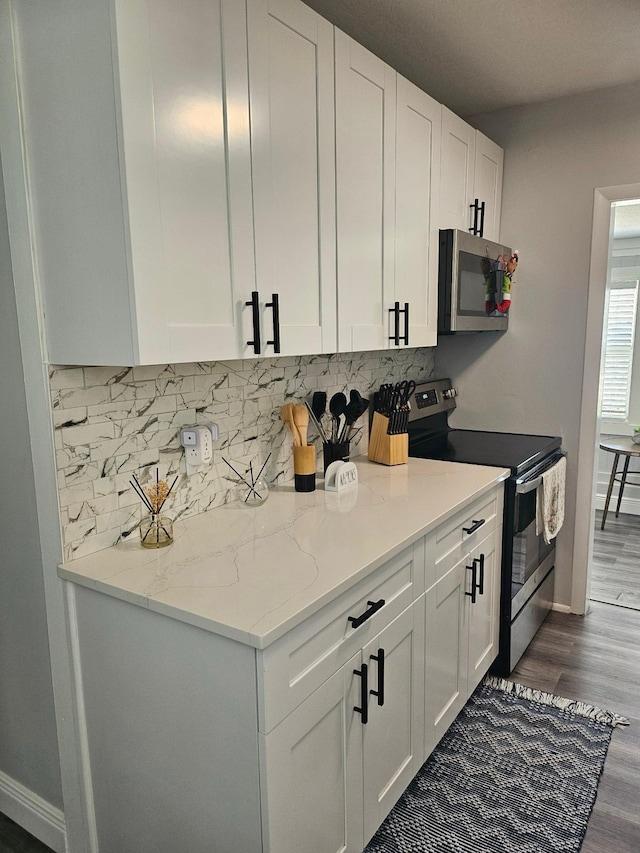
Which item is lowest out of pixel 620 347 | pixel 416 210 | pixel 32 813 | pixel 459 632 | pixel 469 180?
pixel 32 813

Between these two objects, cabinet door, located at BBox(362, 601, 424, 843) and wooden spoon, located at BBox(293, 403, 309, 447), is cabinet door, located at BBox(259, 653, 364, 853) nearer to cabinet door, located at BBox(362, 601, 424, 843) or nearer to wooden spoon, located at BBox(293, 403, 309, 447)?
cabinet door, located at BBox(362, 601, 424, 843)

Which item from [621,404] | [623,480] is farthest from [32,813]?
A: [621,404]

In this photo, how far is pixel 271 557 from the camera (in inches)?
61.1

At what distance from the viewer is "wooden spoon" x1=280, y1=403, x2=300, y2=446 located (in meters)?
2.17

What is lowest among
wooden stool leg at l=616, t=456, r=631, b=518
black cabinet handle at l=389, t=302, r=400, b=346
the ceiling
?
wooden stool leg at l=616, t=456, r=631, b=518

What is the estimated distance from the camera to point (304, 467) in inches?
84.6

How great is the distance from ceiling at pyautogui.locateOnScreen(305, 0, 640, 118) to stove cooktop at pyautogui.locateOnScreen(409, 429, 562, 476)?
1.59 m

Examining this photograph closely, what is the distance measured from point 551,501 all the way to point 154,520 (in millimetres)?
1886

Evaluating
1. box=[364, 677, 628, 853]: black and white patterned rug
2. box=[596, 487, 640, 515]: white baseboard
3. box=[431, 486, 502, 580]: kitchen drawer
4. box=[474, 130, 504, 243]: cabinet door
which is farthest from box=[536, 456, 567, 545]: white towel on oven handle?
box=[596, 487, 640, 515]: white baseboard

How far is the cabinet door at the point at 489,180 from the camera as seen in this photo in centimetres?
280

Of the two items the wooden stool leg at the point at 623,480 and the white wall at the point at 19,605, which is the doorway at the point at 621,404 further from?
the white wall at the point at 19,605

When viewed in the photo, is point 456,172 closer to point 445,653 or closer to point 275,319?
point 275,319

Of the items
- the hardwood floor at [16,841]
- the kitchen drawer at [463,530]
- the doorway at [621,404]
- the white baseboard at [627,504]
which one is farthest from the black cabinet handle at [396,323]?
the white baseboard at [627,504]

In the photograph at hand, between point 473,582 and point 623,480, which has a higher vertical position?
point 473,582
